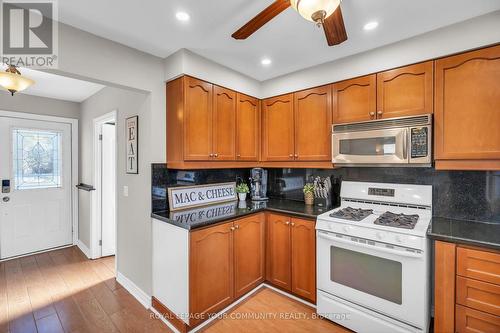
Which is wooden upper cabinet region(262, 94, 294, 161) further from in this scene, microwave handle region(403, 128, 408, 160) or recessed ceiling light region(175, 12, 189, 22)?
recessed ceiling light region(175, 12, 189, 22)

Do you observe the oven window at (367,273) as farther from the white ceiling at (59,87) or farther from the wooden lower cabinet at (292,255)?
the white ceiling at (59,87)

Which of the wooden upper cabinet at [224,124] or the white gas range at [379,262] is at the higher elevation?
the wooden upper cabinet at [224,124]

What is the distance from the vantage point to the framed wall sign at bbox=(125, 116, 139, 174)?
7.61 feet

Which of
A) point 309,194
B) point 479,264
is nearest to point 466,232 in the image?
point 479,264

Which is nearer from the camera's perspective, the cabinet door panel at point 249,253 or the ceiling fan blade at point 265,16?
the ceiling fan blade at point 265,16

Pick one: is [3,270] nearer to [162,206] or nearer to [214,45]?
[162,206]

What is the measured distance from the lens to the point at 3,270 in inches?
116

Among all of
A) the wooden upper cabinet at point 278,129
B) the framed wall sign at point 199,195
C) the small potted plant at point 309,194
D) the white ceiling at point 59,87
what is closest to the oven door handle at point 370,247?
the small potted plant at point 309,194

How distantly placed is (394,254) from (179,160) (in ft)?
6.25

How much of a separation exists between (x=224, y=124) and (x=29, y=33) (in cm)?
161

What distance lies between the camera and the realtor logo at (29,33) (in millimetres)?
1472

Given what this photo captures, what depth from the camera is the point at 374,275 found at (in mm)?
1766

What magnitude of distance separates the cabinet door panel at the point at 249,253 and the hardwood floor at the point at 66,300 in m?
0.76

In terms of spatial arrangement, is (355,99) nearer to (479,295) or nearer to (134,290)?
(479,295)
